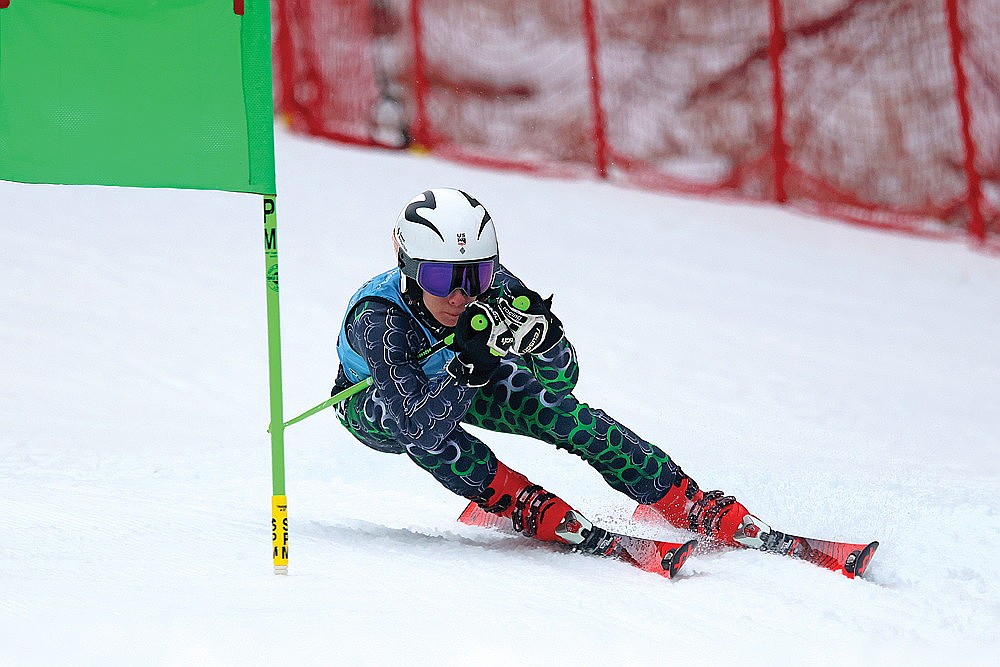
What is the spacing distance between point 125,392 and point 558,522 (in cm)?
293

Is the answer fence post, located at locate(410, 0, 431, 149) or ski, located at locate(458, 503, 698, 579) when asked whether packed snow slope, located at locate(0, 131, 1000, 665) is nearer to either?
ski, located at locate(458, 503, 698, 579)

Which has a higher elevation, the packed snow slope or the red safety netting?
the red safety netting

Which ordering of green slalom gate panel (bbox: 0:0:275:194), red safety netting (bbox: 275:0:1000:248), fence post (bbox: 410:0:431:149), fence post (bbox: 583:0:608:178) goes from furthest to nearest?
fence post (bbox: 410:0:431:149) → fence post (bbox: 583:0:608:178) → red safety netting (bbox: 275:0:1000:248) → green slalom gate panel (bbox: 0:0:275:194)

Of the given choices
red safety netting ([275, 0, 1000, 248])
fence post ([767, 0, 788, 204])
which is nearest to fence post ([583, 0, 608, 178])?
red safety netting ([275, 0, 1000, 248])

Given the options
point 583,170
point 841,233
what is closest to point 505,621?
point 841,233

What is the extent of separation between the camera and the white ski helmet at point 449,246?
3.58 metres

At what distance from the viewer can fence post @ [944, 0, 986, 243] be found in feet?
29.8

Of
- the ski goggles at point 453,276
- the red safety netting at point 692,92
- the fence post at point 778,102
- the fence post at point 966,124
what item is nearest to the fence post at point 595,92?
the red safety netting at point 692,92

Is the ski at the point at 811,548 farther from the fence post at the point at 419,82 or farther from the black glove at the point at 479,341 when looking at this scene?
the fence post at the point at 419,82

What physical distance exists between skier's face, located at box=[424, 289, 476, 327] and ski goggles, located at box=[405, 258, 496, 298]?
0.05 ft

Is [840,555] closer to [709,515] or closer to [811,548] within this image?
[811,548]

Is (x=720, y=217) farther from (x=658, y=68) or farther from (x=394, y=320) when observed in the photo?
(x=394, y=320)

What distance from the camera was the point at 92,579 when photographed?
306 centimetres

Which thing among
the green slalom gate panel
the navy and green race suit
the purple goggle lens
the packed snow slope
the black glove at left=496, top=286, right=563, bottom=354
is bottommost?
the packed snow slope
